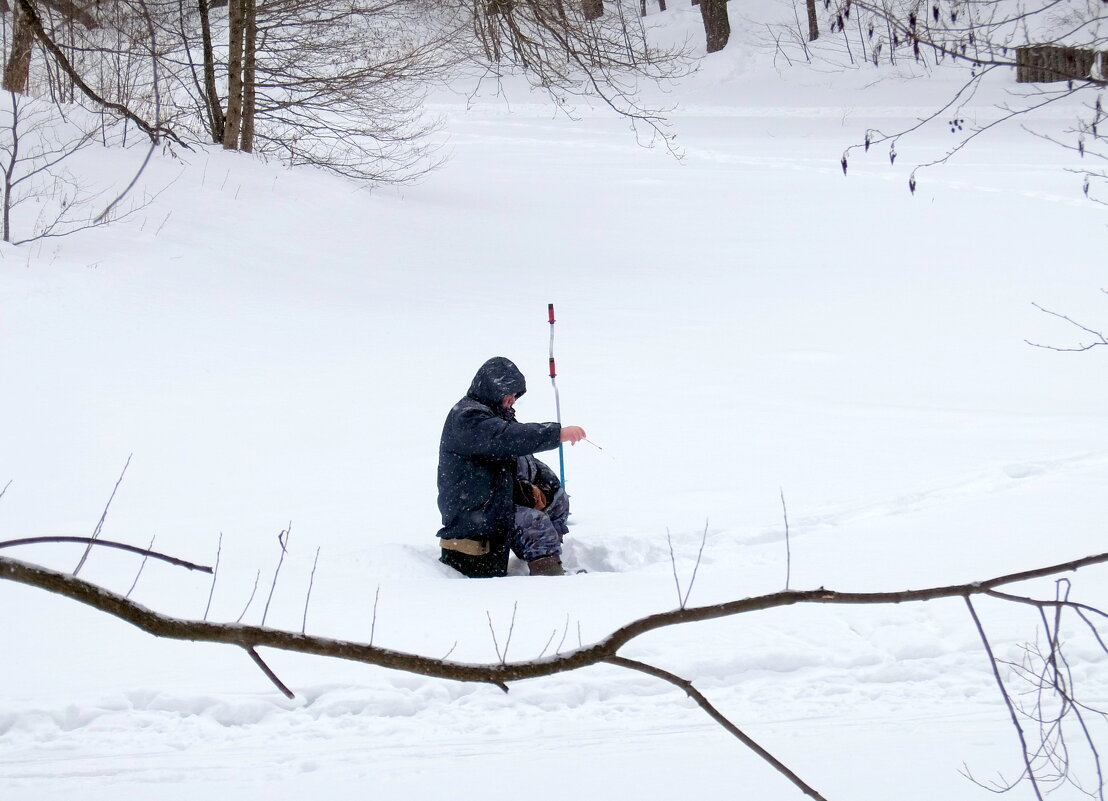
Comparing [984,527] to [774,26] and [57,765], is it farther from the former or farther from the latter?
[774,26]

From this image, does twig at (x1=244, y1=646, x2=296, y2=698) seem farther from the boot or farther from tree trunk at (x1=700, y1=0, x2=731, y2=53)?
tree trunk at (x1=700, y1=0, x2=731, y2=53)

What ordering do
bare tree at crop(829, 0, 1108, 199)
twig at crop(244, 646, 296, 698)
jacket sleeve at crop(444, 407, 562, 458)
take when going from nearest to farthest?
twig at crop(244, 646, 296, 698)
bare tree at crop(829, 0, 1108, 199)
jacket sleeve at crop(444, 407, 562, 458)

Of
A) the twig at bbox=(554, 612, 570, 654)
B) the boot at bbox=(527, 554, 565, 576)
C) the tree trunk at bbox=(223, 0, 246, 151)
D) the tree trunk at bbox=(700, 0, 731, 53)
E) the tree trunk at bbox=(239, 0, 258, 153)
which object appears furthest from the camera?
the tree trunk at bbox=(700, 0, 731, 53)

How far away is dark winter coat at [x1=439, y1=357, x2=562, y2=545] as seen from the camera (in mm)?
5480

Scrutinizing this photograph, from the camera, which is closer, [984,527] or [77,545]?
[77,545]

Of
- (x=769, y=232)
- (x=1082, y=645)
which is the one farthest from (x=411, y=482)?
(x=769, y=232)

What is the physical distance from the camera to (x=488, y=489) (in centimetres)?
568

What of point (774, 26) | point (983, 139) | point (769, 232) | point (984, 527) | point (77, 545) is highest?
point (774, 26)

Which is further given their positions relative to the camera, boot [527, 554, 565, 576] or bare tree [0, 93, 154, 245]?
bare tree [0, 93, 154, 245]

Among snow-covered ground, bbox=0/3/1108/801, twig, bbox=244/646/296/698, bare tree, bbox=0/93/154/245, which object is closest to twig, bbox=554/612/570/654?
snow-covered ground, bbox=0/3/1108/801

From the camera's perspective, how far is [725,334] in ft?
37.7

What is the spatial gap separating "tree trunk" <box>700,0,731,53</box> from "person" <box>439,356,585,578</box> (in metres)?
29.2

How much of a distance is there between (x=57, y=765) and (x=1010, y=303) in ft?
36.1

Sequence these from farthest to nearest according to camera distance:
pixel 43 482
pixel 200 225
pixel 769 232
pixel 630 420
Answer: pixel 769 232, pixel 200 225, pixel 630 420, pixel 43 482
